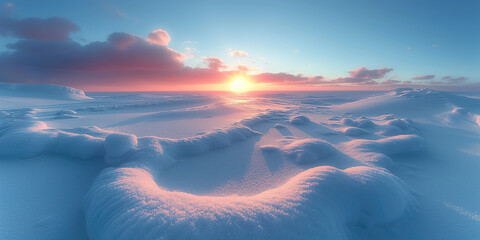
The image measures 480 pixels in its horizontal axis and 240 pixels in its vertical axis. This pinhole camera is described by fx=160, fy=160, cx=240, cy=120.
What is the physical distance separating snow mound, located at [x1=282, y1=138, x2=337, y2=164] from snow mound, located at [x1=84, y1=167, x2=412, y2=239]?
1.07 m

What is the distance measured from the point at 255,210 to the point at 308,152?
225cm

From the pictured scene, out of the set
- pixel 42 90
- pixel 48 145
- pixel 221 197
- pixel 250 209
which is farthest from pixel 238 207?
pixel 42 90

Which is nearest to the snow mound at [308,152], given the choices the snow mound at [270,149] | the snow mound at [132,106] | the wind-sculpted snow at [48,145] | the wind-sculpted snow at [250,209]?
the snow mound at [270,149]

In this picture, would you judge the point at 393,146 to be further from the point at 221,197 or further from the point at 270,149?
the point at 221,197

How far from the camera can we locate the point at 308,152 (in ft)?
11.1

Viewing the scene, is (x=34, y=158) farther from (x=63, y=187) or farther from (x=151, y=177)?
(x=151, y=177)

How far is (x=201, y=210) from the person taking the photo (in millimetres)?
1560

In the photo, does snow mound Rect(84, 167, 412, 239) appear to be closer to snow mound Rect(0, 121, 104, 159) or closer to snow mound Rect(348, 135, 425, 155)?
snow mound Rect(0, 121, 104, 159)

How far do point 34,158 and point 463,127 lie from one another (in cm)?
1241

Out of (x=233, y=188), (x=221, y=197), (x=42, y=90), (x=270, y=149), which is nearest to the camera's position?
(x=221, y=197)

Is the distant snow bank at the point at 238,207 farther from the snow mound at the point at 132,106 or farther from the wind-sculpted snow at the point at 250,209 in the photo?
the snow mound at the point at 132,106

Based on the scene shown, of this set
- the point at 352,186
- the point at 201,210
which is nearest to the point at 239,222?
the point at 201,210

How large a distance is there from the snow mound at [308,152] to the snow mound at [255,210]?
1.07 metres

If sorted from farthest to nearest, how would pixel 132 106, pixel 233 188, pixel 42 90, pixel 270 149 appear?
pixel 42 90
pixel 132 106
pixel 270 149
pixel 233 188
